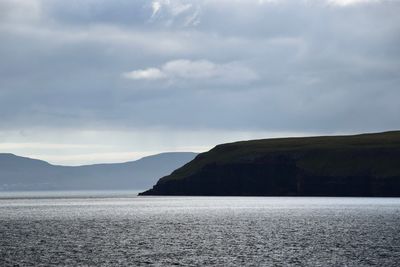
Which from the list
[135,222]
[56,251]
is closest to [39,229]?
[135,222]

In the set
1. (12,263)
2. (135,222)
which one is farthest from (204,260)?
(135,222)

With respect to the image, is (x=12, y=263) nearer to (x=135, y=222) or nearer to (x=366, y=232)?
(x=366, y=232)

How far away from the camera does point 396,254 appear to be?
93.1 metres

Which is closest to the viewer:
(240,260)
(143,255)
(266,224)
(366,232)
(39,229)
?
(240,260)

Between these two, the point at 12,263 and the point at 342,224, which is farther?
the point at 342,224

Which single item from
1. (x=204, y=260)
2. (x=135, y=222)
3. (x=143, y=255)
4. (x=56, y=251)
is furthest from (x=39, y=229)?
(x=204, y=260)

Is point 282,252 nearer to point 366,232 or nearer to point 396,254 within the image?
point 396,254

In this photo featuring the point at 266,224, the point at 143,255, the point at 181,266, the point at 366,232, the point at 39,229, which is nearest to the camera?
the point at 181,266

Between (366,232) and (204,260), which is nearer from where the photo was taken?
(204,260)

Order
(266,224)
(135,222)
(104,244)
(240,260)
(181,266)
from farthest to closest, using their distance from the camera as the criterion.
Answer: (135,222) → (266,224) → (104,244) → (240,260) → (181,266)

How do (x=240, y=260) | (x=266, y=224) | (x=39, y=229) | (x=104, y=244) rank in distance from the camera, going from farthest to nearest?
1. (x=266, y=224)
2. (x=39, y=229)
3. (x=104, y=244)
4. (x=240, y=260)

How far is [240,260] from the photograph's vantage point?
88.9 m

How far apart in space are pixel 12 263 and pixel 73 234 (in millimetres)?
45029

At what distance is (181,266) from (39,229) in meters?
69.5
